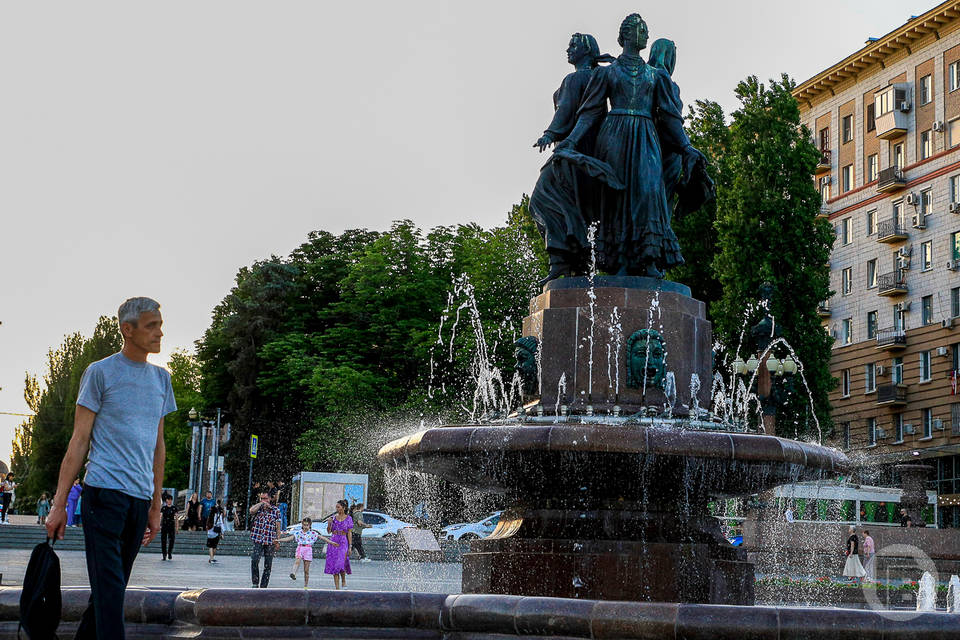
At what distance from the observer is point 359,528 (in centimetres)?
3581

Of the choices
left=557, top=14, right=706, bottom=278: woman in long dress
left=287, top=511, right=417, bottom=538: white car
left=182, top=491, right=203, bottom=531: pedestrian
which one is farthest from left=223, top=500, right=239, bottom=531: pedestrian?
left=557, top=14, right=706, bottom=278: woman in long dress

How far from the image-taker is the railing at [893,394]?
50.4 meters

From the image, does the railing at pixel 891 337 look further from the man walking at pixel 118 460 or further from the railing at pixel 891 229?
the man walking at pixel 118 460

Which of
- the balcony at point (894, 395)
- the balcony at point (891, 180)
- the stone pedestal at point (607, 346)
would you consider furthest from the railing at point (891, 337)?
the stone pedestal at point (607, 346)

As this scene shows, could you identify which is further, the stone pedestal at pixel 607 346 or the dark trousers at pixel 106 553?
the stone pedestal at pixel 607 346

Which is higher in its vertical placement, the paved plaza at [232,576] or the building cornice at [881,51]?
the building cornice at [881,51]

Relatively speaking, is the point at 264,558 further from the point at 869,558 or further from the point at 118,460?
the point at 869,558

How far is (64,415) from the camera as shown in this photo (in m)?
79.4

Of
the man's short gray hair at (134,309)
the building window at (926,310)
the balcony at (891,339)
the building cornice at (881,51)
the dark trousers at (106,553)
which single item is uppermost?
the building cornice at (881,51)

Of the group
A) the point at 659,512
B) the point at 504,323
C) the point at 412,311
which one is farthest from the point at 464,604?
the point at 412,311

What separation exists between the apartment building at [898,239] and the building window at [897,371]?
0.06 metres

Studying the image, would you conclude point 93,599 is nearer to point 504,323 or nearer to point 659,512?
point 659,512

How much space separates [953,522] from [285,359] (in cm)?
2392

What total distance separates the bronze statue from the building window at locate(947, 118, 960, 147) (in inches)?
1597
